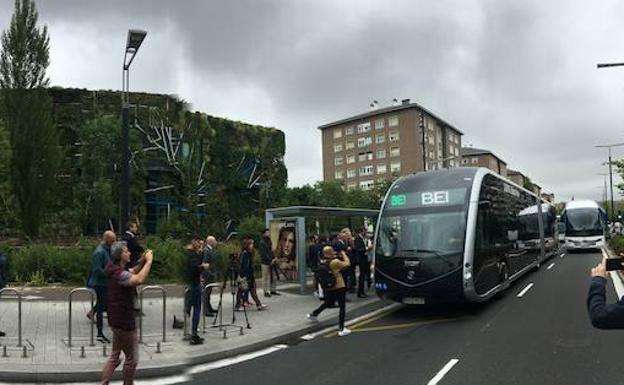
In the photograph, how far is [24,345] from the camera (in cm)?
948

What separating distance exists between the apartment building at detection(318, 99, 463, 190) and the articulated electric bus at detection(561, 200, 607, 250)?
65.6m

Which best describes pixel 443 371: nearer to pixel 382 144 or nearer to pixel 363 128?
pixel 382 144

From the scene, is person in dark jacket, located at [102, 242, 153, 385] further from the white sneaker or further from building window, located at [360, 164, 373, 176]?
building window, located at [360, 164, 373, 176]

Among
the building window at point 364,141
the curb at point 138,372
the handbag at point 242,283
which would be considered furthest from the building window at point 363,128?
the curb at point 138,372

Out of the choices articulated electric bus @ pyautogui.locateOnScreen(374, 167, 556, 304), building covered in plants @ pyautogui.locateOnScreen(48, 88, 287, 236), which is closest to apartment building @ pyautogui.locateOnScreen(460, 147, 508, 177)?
building covered in plants @ pyautogui.locateOnScreen(48, 88, 287, 236)

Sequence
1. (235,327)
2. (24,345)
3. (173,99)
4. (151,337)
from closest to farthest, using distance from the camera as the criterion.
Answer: (24,345), (151,337), (235,327), (173,99)

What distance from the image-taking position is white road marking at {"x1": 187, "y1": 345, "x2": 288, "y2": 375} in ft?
28.5

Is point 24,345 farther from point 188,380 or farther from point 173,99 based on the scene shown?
point 173,99

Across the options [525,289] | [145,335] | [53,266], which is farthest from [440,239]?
[53,266]

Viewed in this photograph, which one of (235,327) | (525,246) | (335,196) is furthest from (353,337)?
(335,196)

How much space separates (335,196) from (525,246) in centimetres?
4786

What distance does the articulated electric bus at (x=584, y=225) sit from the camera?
36594 millimetres

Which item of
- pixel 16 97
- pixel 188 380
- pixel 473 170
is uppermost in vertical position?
pixel 16 97

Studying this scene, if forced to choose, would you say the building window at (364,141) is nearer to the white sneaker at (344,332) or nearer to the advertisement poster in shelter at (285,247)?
the advertisement poster in shelter at (285,247)
